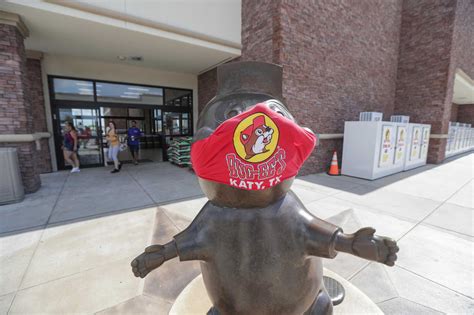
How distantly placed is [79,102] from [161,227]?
712cm

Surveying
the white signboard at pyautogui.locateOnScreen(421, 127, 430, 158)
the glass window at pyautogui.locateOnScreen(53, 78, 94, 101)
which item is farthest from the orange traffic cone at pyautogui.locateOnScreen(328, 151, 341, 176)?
the glass window at pyautogui.locateOnScreen(53, 78, 94, 101)

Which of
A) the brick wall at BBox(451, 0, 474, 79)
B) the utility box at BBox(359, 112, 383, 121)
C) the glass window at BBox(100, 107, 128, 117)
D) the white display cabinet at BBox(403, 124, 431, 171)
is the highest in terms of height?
the brick wall at BBox(451, 0, 474, 79)

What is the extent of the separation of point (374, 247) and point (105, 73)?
9.81 metres

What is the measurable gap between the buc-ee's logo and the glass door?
9260 mm

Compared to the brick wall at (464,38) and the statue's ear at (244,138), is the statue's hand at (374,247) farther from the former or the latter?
the brick wall at (464,38)

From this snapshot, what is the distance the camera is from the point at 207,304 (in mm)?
1778

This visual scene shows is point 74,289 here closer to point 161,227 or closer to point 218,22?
point 161,227

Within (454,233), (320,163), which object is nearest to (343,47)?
(320,163)

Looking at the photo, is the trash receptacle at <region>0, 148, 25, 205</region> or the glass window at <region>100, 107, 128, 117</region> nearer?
the trash receptacle at <region>0, 148, 25, 205</region>

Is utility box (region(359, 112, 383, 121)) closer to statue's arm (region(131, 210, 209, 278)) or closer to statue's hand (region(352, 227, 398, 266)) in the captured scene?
statue's hand (region(352, 227, 398, 266))

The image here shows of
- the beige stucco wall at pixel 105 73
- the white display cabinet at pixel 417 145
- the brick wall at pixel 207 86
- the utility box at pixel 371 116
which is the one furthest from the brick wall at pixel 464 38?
the beige stucco wall at pixel 105 73

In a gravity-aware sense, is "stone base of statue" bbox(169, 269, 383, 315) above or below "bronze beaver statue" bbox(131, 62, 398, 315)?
below

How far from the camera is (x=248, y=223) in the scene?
1.22m

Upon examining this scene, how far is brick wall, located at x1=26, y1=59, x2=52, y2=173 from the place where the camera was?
715 centimetres
